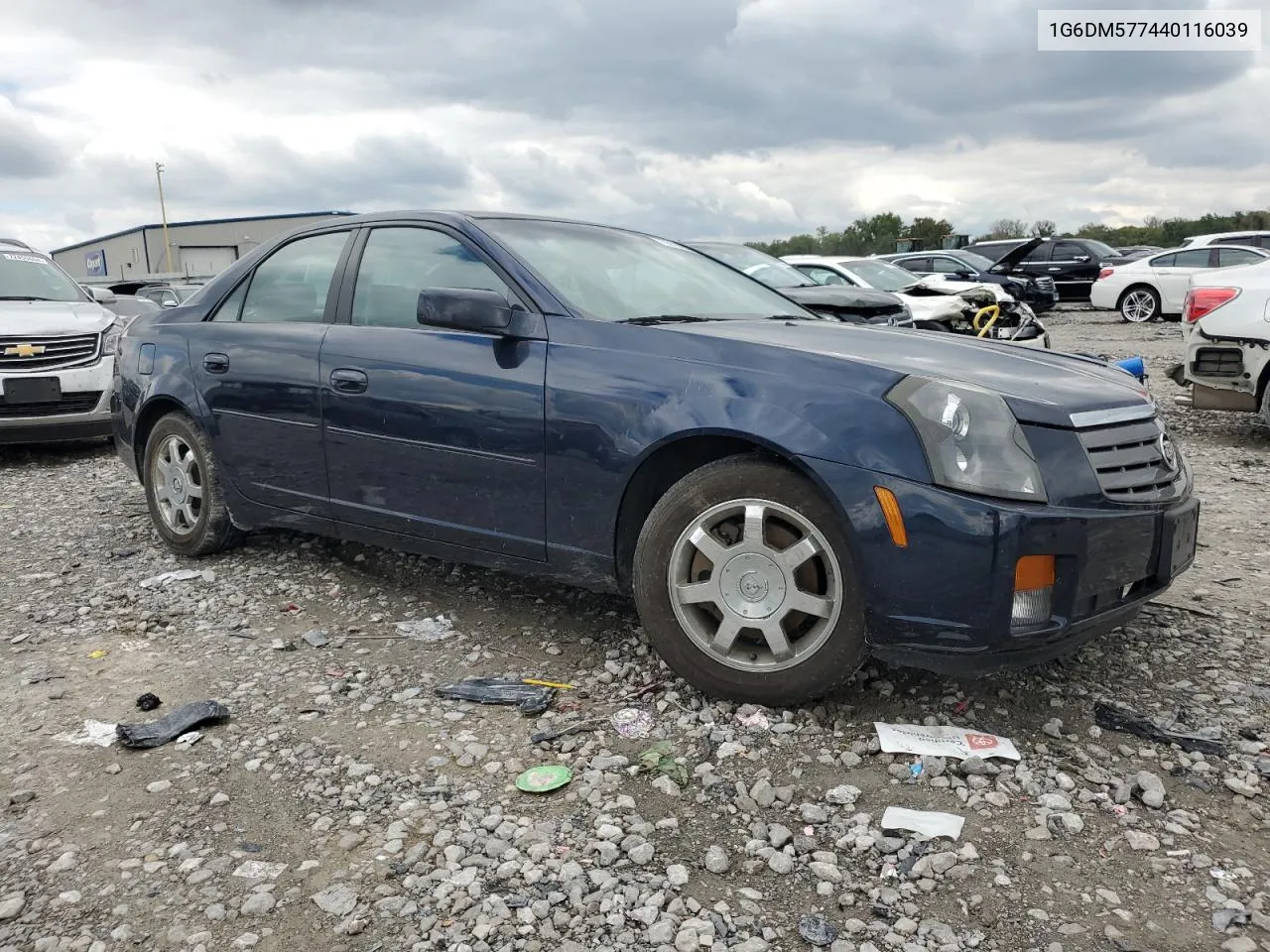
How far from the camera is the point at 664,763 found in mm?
2873

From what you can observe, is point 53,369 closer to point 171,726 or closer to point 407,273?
point 407,273

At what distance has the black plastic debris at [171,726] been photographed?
3.07 m

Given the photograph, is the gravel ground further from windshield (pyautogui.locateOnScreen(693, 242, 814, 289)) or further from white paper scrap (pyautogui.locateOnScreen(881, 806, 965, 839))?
windshield (pyautogui.locateOnScreen(693, 242, 814, 289))

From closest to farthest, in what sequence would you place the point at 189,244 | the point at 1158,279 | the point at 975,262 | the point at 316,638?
the point at 316,638 < the point at 1158,279 < the point at 975,262 < the point at 189,244

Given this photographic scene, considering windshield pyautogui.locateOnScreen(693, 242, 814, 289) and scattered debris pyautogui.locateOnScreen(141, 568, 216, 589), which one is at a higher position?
windshield pyautogui.locateOnScreen(693, 242, 814, 289)

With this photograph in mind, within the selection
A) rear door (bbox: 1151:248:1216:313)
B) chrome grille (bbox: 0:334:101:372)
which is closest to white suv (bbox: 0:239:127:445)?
chrome grille (bbox: 0:334:101:372)

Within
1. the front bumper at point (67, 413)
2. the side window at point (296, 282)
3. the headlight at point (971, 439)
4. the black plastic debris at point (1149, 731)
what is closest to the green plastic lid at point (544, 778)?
the headlight at point (971, 439)

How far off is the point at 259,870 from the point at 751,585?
151cm

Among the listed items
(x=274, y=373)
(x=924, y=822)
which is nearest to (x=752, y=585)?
(x=924, y=822)

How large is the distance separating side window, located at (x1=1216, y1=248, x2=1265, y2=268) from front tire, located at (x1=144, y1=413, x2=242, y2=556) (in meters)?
18.3

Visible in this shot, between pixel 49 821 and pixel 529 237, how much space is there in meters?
2.49

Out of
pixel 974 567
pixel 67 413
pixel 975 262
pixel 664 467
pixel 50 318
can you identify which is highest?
pixel 975 262

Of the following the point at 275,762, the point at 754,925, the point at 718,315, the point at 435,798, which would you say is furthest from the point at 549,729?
the point at 718,315

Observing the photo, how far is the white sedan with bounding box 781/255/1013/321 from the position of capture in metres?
10.2
